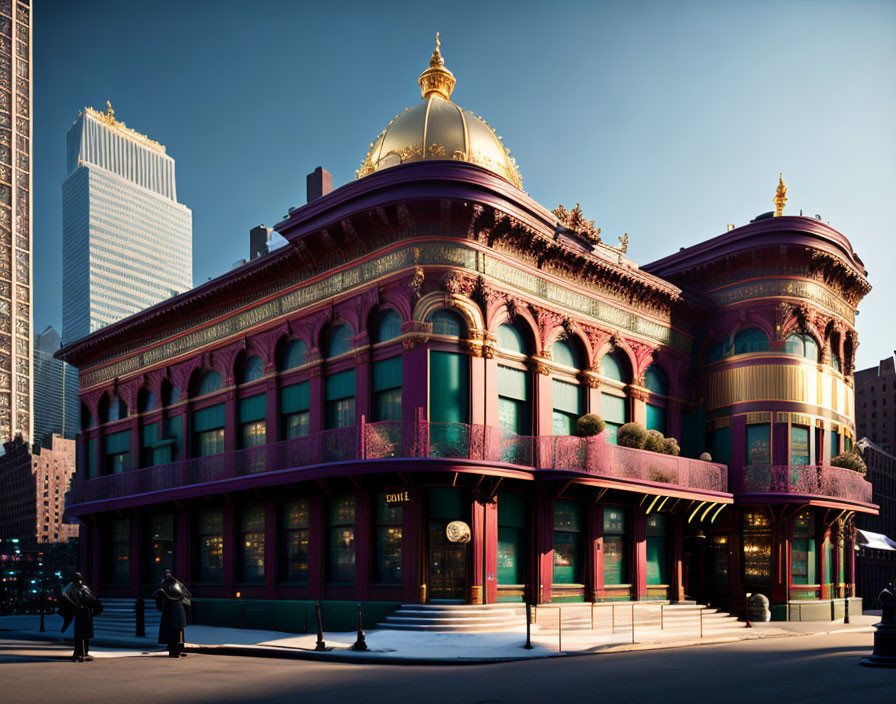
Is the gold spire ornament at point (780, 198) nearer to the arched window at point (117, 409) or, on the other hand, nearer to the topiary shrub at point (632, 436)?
the topiary shrub at point (632, 436)

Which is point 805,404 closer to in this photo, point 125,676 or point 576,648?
point 576,648

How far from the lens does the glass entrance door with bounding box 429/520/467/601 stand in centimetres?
2548

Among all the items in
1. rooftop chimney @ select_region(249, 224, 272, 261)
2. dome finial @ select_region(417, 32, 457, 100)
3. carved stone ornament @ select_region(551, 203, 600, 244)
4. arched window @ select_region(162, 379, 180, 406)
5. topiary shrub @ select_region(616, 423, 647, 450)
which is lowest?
topiary shrub @ select_region(616, 423, 647, 450)

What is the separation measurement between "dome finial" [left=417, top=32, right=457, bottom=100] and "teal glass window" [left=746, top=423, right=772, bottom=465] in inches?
652

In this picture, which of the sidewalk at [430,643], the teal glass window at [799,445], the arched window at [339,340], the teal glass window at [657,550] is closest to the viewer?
the sidewalk at [430,643]

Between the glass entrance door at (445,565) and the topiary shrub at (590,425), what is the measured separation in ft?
18.9

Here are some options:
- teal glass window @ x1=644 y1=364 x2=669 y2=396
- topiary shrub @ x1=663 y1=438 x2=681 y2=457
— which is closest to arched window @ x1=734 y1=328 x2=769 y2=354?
teal glass window @ x1=644 y1=364 x2=669 y2=396

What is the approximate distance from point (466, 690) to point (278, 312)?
1897 centimetres

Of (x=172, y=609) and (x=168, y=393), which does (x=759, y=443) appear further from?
(x=168, y=393)

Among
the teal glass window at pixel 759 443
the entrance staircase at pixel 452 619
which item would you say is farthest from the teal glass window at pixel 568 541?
the teal glass window at pixel 759 443

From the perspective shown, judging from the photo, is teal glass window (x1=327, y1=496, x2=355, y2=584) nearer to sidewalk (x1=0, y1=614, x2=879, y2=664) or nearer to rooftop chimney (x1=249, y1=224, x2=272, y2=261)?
sidewalk (x1=0, y1=614, x2=879, y2=664)

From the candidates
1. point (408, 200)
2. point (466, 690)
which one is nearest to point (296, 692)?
point (466, 690)

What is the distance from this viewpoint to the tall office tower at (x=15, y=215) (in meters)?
115

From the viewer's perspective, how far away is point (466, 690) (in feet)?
47.1
